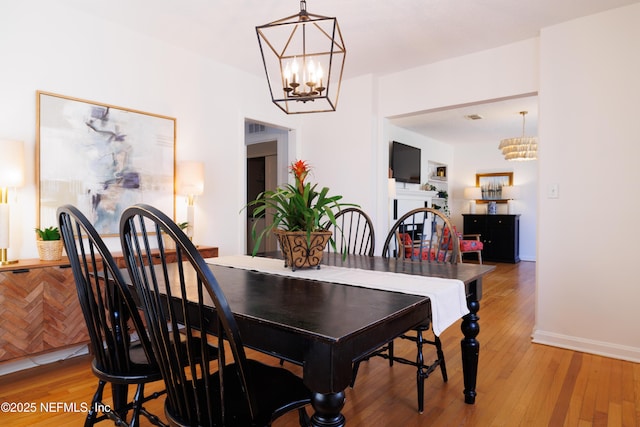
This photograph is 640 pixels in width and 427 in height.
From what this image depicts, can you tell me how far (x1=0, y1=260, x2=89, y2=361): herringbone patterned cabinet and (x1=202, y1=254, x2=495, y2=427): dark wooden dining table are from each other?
4.61 feet

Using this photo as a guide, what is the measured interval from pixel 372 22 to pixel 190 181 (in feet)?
6.41

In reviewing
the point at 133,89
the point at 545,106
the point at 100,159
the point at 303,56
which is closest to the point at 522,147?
the point at 545,106

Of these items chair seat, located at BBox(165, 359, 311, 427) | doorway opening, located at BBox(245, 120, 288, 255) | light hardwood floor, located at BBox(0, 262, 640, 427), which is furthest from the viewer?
doorway opening, located at BBox(245, 120, 288, 255)

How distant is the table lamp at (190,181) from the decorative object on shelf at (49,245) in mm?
985

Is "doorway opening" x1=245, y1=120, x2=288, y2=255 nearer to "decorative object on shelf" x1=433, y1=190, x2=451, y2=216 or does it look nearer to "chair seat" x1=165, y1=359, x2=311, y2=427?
"decorative object on shelf" x1=433, y1=190, x2=451, y2=216

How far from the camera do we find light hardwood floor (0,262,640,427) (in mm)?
1906

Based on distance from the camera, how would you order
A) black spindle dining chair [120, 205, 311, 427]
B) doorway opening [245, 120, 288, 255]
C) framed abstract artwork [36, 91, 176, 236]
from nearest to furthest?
black spindle dining chair [120, 205, 311, 427] → framed abstract artwork [36, 91, 176, 236] → doorway opening [245, 120, 288, 255]

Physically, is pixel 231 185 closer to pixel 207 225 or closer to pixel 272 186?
pixel 207 225

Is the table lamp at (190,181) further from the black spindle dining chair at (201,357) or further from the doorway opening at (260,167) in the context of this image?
the black spindle dining chair at (201,357)

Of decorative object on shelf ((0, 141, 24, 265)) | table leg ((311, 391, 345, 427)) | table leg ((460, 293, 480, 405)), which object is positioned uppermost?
decorative object on shelf ((0, 141, 24, 265))

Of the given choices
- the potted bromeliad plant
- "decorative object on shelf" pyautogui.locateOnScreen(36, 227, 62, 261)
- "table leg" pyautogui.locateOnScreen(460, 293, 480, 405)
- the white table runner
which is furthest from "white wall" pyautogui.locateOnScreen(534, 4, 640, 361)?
"decorative object on shelf" pyautogui.locateOnScreen(36, 227, 62, 261)

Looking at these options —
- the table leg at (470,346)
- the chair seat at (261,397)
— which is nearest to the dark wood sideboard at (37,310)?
the chair seat at (261,397)

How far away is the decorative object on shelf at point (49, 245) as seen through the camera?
2.45m

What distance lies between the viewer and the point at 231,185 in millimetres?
3924
